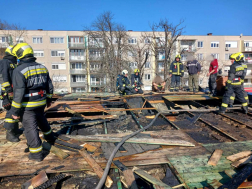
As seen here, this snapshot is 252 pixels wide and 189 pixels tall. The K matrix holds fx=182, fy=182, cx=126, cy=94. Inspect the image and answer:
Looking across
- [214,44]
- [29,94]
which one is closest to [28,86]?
[29,94]

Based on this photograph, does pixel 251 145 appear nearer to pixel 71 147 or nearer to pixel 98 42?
pixel 71 147

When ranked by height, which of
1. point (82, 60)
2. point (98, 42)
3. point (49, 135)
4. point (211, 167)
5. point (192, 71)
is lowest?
point (211, 167)

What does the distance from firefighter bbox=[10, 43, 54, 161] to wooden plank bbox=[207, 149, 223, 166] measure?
262 cm

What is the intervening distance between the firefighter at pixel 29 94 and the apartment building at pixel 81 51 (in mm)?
27004

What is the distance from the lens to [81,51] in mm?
35031

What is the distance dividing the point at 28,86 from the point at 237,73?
5.40 m

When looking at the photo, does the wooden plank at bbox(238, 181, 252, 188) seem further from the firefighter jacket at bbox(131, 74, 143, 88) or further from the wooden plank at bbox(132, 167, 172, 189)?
the firefighter jacket at bbox(131, 74, 143, 88)

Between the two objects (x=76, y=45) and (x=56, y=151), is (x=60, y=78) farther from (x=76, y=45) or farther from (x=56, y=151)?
(x=56, y=151)

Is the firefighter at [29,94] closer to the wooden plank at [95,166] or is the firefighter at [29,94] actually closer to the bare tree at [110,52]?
the wooden plank at [95,166]

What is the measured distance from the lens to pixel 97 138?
3576mm

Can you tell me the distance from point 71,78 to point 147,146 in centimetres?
3426

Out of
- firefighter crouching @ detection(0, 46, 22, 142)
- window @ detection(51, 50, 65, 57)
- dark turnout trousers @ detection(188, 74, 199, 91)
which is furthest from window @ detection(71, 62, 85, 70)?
firefighter crouching @ detection(0, 46, 22, 142)

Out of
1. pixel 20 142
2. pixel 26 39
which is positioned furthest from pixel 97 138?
pixel 26 39

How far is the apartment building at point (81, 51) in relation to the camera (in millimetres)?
32188
